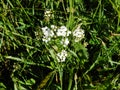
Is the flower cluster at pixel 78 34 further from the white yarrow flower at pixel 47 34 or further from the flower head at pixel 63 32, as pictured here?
the white yarrow flower at pixel 47 34

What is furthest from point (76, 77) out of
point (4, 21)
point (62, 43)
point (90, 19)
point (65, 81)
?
point (4, 21)

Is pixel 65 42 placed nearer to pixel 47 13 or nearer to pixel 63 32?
pixel 63 32

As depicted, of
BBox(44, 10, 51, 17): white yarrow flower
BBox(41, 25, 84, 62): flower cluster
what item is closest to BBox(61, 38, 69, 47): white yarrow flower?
BBox(41, 25, 84, 62): flower cluster

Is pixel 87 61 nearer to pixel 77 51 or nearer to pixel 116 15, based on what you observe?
pixel 77 51

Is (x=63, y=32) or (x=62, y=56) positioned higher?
(x=63, y=32)

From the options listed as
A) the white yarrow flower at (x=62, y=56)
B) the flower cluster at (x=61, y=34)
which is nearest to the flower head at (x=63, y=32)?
the flower cluster at (x=61, y=34)

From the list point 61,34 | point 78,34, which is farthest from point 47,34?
point 78,34

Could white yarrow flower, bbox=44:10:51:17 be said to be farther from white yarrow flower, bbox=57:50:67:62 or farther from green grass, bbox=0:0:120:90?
white yarrow flower, bbox=57:50:67:62

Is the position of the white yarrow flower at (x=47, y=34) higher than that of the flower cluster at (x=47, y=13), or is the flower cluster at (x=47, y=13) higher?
the flower cluster at (x=47, y=13)
